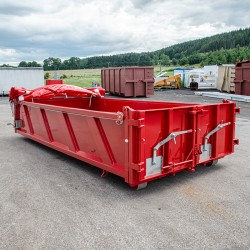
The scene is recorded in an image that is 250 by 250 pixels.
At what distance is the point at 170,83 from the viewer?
29344 millimetres

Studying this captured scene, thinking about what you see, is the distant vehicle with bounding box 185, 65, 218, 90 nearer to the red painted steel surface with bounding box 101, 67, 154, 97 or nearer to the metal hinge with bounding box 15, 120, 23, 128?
the red painted steel surface with bounding box 101, 67, 154, 97

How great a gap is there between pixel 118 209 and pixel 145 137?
1.03 m

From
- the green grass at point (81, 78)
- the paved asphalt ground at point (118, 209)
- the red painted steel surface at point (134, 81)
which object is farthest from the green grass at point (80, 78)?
the paved asphalt ground at point (118, 209)

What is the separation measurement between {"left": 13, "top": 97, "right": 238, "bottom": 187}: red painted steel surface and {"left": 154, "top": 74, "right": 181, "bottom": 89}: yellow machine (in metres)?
23.1

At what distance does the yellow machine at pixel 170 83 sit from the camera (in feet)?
95.9

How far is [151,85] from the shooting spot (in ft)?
75.9

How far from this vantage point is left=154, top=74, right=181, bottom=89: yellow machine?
29.2 meters

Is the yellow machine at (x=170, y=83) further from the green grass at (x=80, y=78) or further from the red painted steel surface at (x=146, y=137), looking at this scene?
the red painted steel surface at (x=146, y=137)

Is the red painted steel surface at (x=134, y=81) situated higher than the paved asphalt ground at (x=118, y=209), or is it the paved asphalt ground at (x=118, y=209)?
the red painted steel surface at (x=134, y=81)

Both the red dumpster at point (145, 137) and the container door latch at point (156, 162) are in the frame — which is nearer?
the red dumpster at point (145, 137)

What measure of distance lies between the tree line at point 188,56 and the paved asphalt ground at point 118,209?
3778 cm

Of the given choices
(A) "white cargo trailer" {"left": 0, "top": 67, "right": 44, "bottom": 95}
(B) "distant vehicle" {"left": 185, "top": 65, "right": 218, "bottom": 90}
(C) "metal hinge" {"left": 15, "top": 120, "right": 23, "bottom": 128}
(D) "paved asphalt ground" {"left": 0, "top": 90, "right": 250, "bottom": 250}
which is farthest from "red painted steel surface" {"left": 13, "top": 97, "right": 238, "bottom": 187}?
(B) "distant vehicle" {"left": 185, "top": 65, "right": 218, "bottom": 90}

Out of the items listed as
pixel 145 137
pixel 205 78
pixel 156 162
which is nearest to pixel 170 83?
pixel 205 78

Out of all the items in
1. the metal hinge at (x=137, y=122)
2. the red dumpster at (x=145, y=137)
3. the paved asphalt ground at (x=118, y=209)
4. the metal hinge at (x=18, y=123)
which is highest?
the metal hinge at (x=137, y=122)
